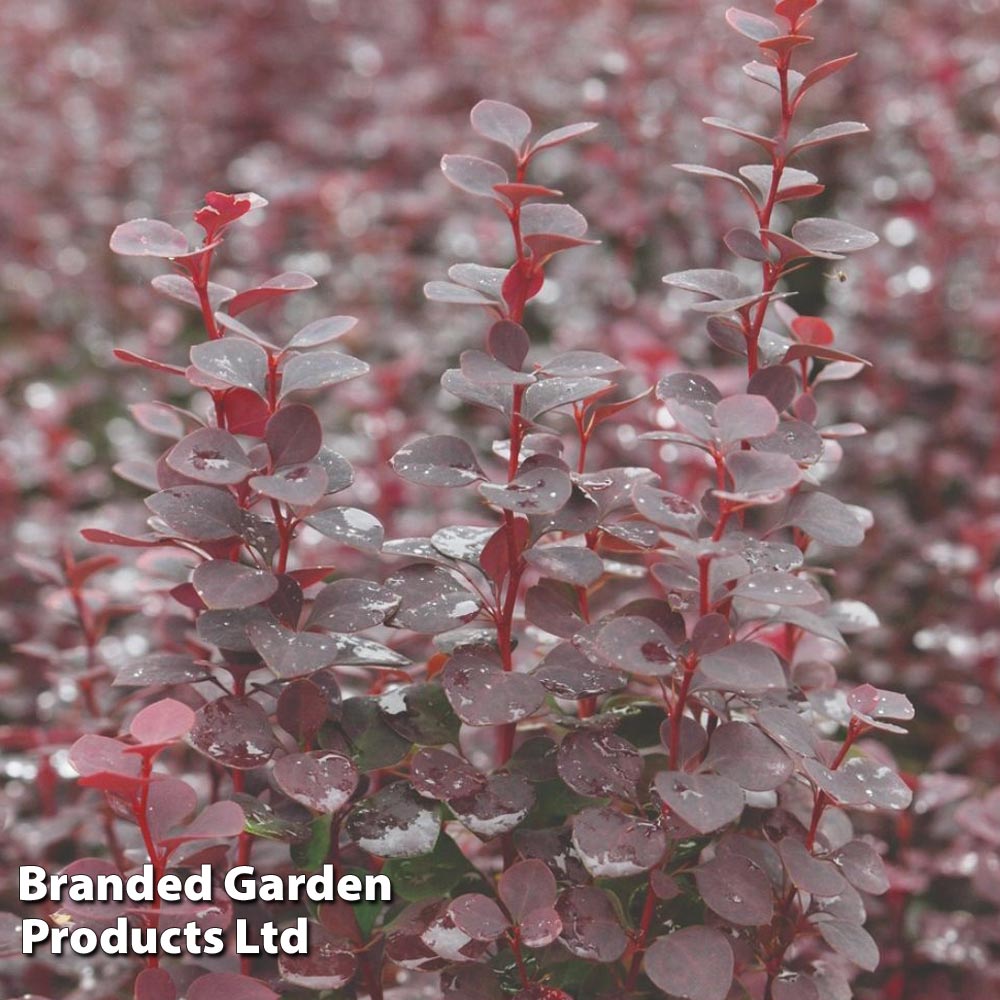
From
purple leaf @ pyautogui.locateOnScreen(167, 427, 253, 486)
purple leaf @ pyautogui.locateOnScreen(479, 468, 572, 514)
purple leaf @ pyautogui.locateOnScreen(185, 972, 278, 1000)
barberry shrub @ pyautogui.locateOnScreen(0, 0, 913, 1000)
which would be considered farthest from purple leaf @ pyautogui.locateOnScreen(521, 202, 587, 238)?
purple leaf @ pyautogui.locateOnScreen(185, 972, 278, 1000)

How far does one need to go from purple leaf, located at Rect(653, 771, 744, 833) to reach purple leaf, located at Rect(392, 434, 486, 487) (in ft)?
0.99

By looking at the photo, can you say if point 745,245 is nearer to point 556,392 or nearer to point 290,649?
point 556,392

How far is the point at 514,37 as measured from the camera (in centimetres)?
338

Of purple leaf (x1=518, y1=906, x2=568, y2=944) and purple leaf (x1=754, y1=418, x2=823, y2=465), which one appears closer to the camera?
purple leaf (x1=518, y1=906, x2=568, y2=944)

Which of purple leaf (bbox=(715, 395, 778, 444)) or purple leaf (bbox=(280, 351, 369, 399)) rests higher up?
purple leaf (bbox=(715, 395, 778, 444))

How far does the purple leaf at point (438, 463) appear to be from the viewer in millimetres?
1108

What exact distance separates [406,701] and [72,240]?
2515 mm

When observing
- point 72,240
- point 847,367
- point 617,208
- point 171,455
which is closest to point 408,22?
point 72,240

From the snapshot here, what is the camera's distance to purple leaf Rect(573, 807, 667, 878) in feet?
3.30

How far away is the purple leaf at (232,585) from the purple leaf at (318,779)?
0.14 metres

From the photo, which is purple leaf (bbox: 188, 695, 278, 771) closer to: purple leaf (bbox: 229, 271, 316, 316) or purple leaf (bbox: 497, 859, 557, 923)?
purple leaf (bbox: 497, 859, 557, 923)

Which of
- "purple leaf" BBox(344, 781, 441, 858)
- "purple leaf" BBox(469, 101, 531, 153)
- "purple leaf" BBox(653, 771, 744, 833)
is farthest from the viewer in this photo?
"purple leaf" BBox(469, 101, 531, 153)

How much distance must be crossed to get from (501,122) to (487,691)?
0.51 meters

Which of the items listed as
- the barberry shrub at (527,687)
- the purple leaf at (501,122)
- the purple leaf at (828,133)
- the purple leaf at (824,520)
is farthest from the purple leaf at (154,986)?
the purple leaf at (828,133)
